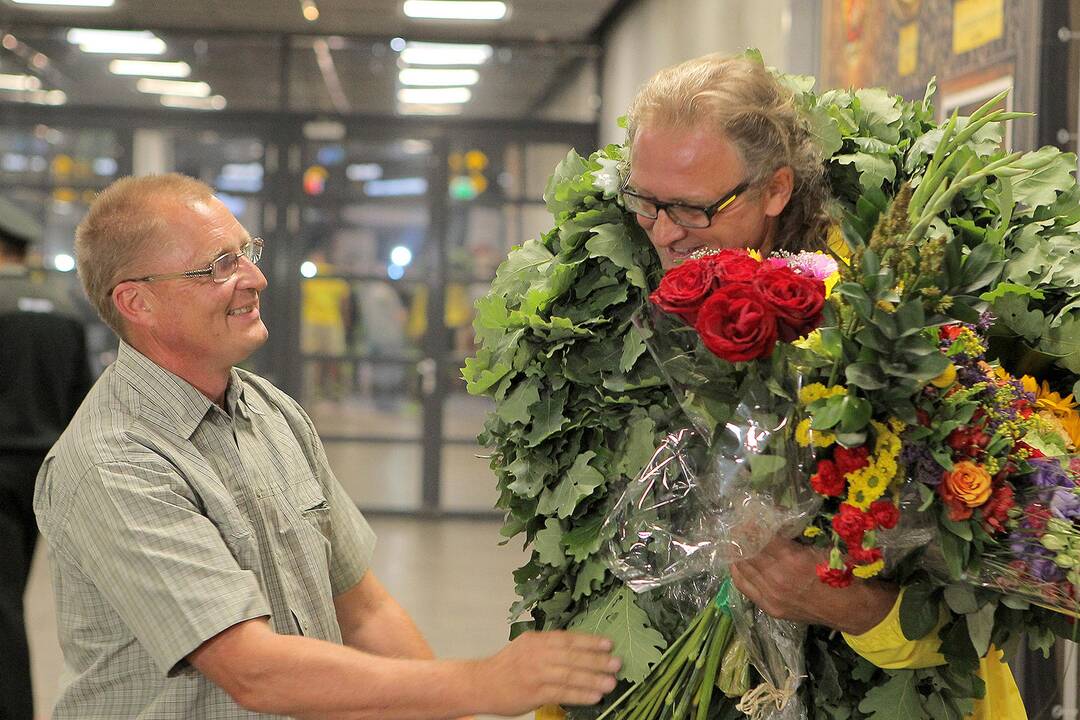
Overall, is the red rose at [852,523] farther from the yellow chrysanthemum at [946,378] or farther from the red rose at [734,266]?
the red rose at [734,266]

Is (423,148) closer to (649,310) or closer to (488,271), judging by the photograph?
(488,271)

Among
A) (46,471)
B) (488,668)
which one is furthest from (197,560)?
(488,668)

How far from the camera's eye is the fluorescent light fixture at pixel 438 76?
8.75m

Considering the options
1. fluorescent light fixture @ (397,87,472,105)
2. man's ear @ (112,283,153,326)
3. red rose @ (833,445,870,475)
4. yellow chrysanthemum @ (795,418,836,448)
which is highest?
fluorescent light fixture @ (397,87,472,105)

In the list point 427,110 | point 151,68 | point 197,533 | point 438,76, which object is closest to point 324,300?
point 427,110

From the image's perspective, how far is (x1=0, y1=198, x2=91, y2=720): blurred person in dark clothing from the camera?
372 centimetres

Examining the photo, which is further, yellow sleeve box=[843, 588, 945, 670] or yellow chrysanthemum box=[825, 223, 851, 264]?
yellow chrysanthemum box=[825, 223, 851, 264]

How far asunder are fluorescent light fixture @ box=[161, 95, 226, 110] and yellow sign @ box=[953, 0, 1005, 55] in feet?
22.2

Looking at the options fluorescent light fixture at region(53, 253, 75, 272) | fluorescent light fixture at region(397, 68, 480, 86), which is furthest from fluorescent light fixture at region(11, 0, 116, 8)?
fluorescent light fixture at region(397, 68, 480, 86)

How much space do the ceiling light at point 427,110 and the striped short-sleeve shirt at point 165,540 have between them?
704cm

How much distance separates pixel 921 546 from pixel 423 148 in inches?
305

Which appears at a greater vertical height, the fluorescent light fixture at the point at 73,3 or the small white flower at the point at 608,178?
the fluorescent light fixture at the point at 73,3

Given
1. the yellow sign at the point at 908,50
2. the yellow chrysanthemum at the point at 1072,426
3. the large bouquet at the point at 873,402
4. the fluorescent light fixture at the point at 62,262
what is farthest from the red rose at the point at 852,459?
the fluorescent light fixture at the point at 62,262

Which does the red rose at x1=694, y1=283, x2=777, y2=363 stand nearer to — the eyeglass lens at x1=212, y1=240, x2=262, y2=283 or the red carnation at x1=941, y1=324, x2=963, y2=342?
the red carnation at x1=941, y1=324, x2=963, y2=342
